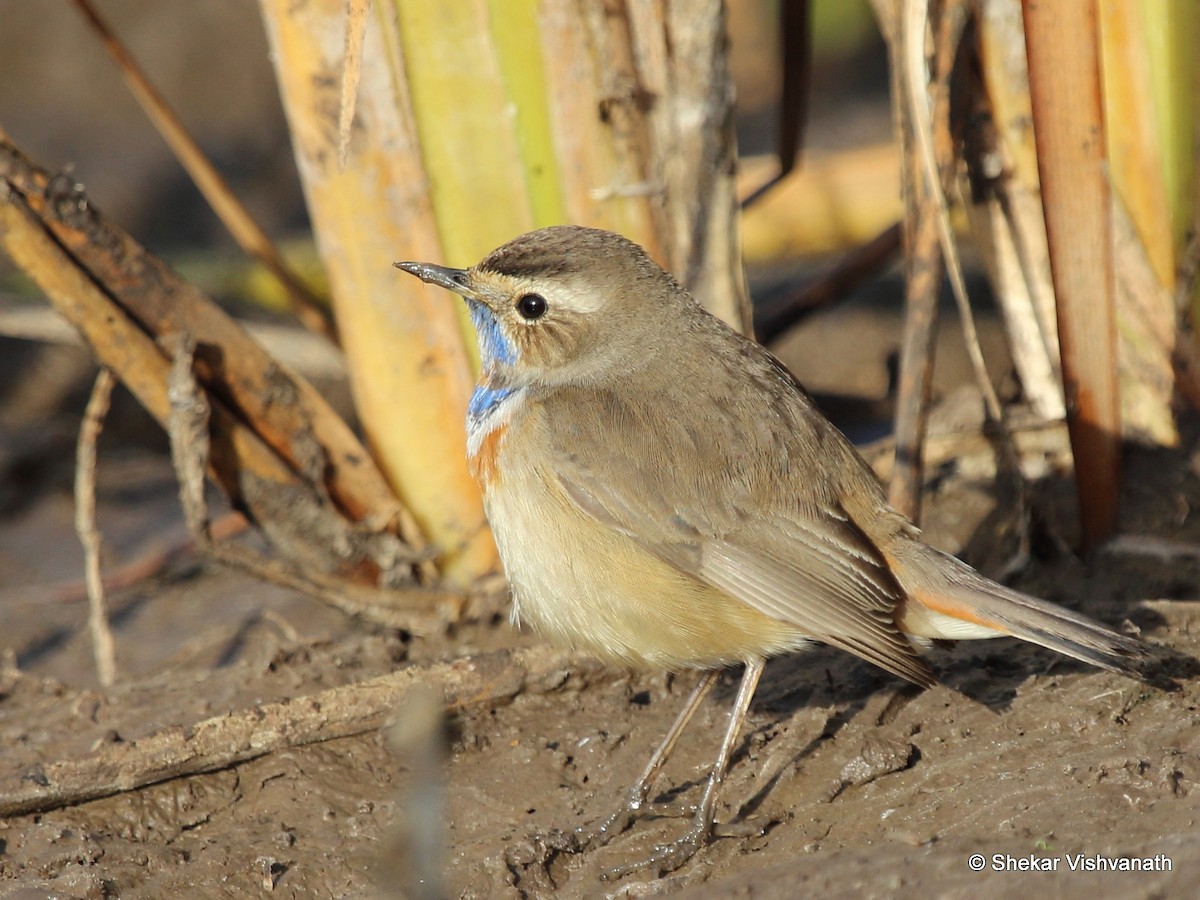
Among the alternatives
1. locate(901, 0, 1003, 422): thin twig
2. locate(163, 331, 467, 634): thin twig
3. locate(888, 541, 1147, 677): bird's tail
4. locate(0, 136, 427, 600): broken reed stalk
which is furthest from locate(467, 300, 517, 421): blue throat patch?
locate(901, 0, 1003, 422): thin twig

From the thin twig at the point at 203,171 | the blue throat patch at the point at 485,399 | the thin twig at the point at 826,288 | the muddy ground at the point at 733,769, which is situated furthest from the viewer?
the thin twig at the point at 826,288

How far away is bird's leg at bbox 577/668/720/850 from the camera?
13.3 feet

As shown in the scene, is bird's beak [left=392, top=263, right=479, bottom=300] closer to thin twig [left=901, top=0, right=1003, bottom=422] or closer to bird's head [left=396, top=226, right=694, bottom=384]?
bird's head [left=396, top=226, right=694, bottom=384]

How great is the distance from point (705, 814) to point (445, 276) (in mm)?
1886

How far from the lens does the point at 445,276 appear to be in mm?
4445

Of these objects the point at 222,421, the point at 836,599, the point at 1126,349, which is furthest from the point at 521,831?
the point at 1126,349

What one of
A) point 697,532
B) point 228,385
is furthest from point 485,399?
point 228,385

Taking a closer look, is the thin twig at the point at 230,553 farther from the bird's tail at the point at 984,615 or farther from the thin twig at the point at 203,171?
the bird's tail at the point at 984,615

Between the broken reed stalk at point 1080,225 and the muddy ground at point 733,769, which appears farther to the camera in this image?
the broken reed stalk at point 1080,225

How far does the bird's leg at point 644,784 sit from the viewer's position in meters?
4.05

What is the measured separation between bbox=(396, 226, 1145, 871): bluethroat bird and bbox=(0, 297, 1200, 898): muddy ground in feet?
0.80

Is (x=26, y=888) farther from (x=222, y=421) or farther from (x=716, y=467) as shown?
(x=716, y=467)

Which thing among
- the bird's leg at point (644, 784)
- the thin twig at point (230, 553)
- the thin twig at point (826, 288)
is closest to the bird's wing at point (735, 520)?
the bird's leg at point (644, 784)

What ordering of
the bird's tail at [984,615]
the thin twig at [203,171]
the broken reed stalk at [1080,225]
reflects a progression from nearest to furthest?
the bird's tail at [984,615] < the broken reed stalk at [1080,225] < the thin twig at [203,171]
